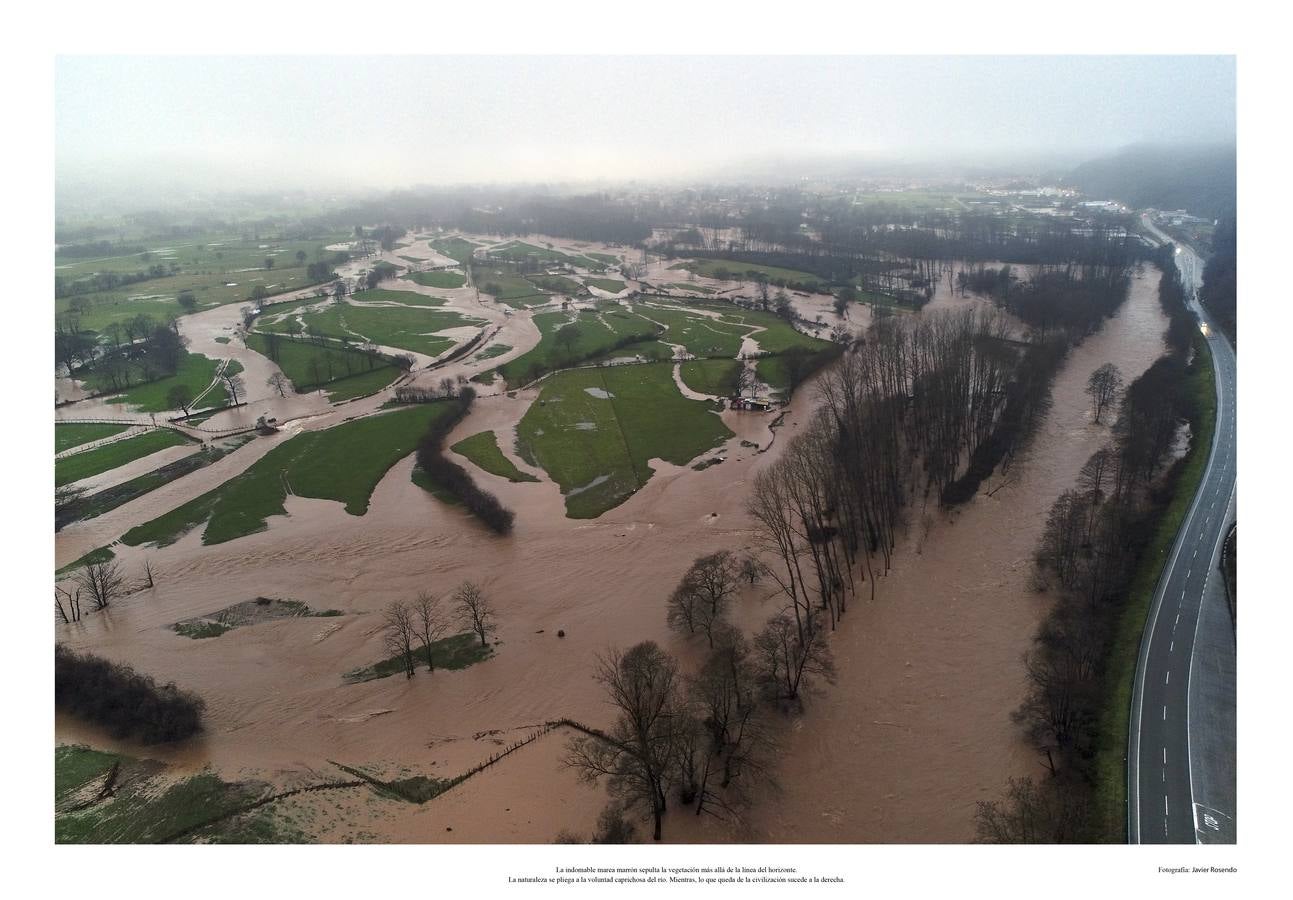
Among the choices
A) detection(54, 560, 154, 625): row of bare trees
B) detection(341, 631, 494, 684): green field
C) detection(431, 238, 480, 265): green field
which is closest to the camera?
detection(341, 631, 494, 684): green field

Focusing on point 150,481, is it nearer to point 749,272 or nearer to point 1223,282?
point 749,272

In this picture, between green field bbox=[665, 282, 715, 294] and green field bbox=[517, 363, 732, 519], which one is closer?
green field bbox=[517, 363, 732, 519]

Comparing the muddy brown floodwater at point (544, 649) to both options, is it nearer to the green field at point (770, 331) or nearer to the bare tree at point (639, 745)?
the bare tree at point (639, 745)

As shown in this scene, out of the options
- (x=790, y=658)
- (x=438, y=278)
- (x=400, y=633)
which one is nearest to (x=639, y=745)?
(x=790, y=658)


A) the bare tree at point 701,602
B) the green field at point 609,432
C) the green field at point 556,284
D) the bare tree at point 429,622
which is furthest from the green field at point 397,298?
the bare tree at point 701,602

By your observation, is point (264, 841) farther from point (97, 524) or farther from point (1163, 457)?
point (1163, 457)

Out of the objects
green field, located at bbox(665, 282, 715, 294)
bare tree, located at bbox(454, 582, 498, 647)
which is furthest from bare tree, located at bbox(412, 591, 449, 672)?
green field, located at bbox(665, 282, 715, 294)

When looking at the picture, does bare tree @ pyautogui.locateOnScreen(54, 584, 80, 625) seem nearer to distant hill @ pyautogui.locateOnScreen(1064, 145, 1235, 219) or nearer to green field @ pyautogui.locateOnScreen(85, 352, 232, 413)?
green field @ pyautogui.locateOnScreen(85, 352, 232, 413)
